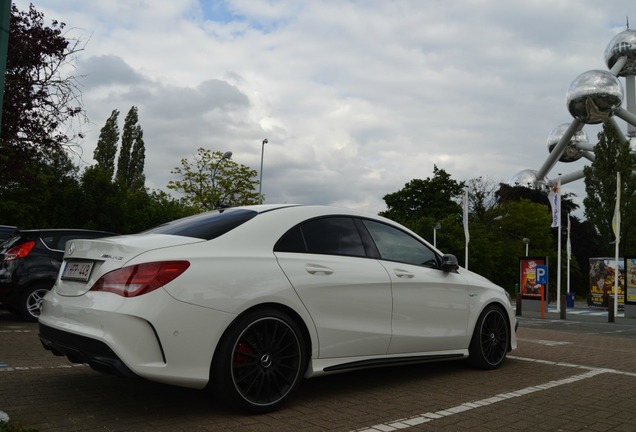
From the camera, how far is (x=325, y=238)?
5031 millimetres

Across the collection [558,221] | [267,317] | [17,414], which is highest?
[558,221]

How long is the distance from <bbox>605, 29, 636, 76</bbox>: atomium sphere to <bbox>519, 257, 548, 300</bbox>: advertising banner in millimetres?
27361

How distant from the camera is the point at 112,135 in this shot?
5925 centimetres

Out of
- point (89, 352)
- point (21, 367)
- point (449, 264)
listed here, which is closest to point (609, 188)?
point (449, 264)

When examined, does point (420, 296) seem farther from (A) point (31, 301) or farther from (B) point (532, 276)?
(B) point (532, 276)

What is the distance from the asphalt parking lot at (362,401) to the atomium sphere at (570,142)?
43.6 m

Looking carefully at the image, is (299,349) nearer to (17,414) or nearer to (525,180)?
(17,414)

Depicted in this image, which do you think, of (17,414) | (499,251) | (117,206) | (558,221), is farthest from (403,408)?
(499,251)

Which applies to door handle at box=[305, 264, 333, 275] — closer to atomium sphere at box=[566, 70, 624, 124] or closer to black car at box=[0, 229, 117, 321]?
black car at box=[0, 229, 117, 321]

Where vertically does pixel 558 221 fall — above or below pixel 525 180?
below

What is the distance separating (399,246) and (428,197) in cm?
5304

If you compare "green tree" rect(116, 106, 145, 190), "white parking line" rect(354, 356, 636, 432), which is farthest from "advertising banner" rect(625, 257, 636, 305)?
"green tree" rect(116, 106, 145, 190)

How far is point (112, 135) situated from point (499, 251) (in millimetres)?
38902

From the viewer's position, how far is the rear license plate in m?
4.23
